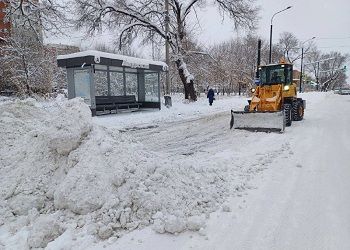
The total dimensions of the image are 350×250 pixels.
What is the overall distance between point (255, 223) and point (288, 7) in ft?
86.2

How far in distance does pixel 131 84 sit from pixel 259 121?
1064cm

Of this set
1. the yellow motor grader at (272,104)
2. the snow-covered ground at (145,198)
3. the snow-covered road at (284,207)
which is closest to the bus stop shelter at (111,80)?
the yellow motor grader at (272,104)

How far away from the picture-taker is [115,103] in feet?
59.9

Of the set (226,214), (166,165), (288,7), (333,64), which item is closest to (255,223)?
(226,214)

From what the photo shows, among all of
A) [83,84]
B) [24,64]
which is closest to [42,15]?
[83,84]

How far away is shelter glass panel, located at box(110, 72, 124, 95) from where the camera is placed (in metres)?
18.3

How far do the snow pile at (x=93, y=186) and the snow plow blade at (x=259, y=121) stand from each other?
5.99 meters

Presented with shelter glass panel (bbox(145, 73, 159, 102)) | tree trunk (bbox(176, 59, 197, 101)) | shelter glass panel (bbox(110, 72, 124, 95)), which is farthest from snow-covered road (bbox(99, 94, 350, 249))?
tree trunk (bbox(176, 59, 197, 101))

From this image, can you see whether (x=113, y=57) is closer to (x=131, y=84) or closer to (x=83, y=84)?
(x=83, y=84)

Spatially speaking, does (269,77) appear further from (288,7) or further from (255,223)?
(288,7)

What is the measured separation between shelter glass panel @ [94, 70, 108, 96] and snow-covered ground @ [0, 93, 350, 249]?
10660mm

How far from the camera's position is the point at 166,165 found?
482 cm

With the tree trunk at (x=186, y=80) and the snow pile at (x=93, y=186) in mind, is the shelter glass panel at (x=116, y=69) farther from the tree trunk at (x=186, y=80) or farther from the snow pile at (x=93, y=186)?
the snow pile at (x=93, y=186)

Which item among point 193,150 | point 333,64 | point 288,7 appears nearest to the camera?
point 193,150
